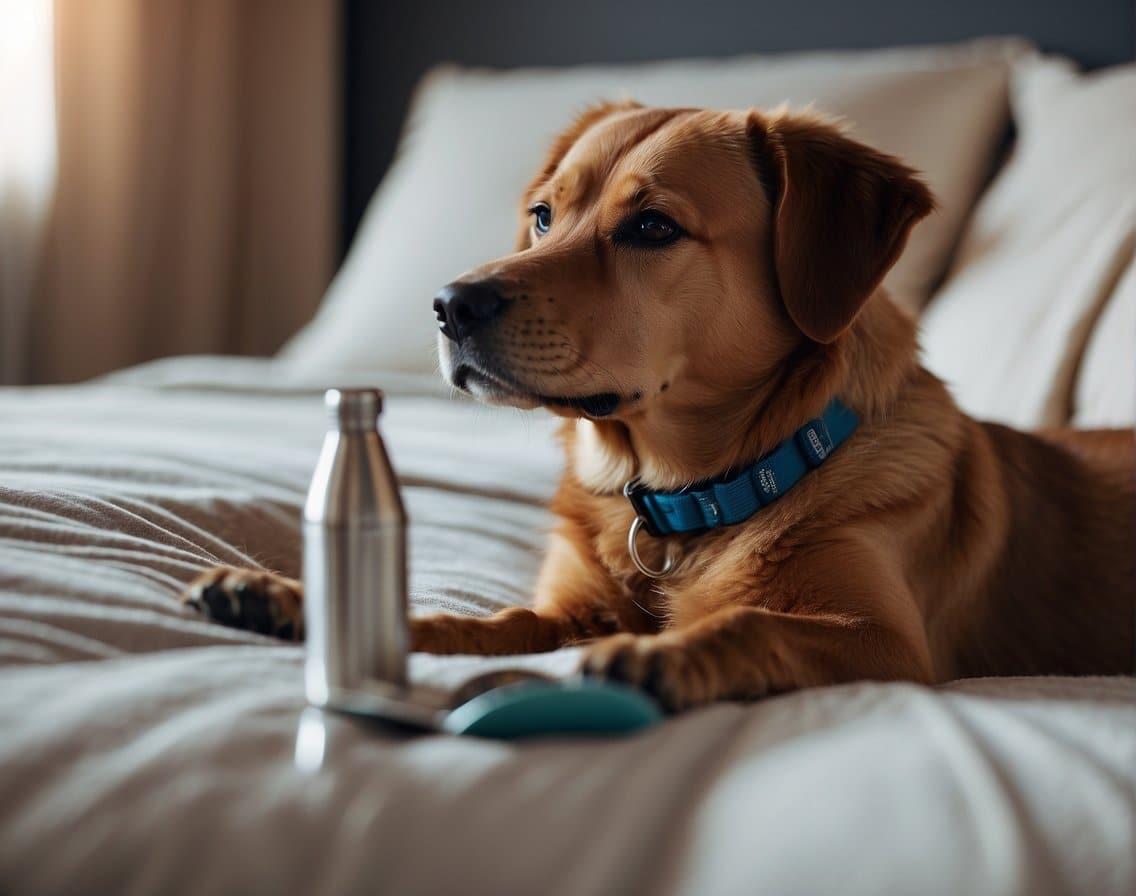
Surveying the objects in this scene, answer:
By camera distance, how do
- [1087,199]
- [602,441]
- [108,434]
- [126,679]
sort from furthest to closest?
[1087,199] < [108,434] < [602,441] < [126,679]

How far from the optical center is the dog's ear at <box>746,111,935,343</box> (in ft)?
4.45

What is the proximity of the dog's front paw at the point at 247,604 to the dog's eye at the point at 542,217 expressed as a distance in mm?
778

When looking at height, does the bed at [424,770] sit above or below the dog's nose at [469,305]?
below

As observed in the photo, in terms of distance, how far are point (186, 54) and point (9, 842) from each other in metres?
3.84

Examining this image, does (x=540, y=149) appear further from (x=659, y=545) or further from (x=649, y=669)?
(x=649, y=669)

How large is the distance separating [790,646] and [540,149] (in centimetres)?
214

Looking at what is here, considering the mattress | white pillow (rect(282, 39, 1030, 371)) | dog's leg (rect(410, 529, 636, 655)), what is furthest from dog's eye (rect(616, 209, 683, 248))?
white pillow (rect(282, 39, 1030, 371))

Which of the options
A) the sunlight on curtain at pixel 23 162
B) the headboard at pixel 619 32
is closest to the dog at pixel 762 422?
the headboard at pixel 619 32

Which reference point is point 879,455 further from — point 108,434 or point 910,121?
point 910,121

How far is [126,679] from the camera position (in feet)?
2.54

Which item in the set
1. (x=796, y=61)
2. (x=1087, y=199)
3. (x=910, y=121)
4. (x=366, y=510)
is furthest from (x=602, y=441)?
(x=796, y=61)

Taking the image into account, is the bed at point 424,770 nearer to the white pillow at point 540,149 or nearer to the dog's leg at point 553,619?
the dog's leg at point 553,619

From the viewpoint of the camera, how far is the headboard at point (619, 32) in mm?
3062

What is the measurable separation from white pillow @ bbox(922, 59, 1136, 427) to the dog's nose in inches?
A: 36.2
